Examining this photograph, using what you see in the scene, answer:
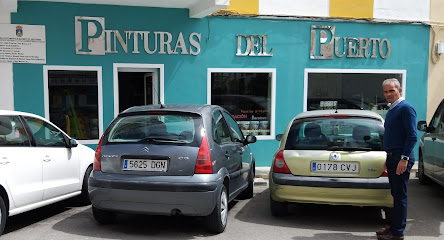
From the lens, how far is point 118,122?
538 cm

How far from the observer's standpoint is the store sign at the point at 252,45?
9812 millimetres

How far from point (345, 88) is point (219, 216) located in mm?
6612

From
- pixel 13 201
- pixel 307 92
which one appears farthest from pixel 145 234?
pixel 307 92

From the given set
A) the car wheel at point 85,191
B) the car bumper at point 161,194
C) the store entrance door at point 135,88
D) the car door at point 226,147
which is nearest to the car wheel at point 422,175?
the car door at point 226,147

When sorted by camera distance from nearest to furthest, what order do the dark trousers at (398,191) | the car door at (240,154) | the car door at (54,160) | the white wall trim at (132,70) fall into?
the dark trousers at (398,191) < the car door at (54,160) < the car door at (240,154) < the white wall trim at (132,70)

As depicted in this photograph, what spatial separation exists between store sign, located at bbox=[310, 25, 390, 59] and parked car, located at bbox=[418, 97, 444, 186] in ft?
10.3

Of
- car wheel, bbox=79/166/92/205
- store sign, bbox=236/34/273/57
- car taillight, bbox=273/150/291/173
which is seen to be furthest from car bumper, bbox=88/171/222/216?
store sign, bbox=236/34/273/57

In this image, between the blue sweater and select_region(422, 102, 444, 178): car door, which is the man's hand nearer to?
the blue sweater

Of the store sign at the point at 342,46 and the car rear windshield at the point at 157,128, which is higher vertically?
the store sign at the point at 342,46

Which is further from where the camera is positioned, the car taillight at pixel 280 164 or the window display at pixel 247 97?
the window display at pixel 247 97

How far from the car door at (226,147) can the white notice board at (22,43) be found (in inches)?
194

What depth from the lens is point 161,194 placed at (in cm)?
478

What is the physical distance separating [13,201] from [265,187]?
465 cm

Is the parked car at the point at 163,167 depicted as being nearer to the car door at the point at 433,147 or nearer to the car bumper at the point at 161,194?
the car bumper at the point at 161,194
